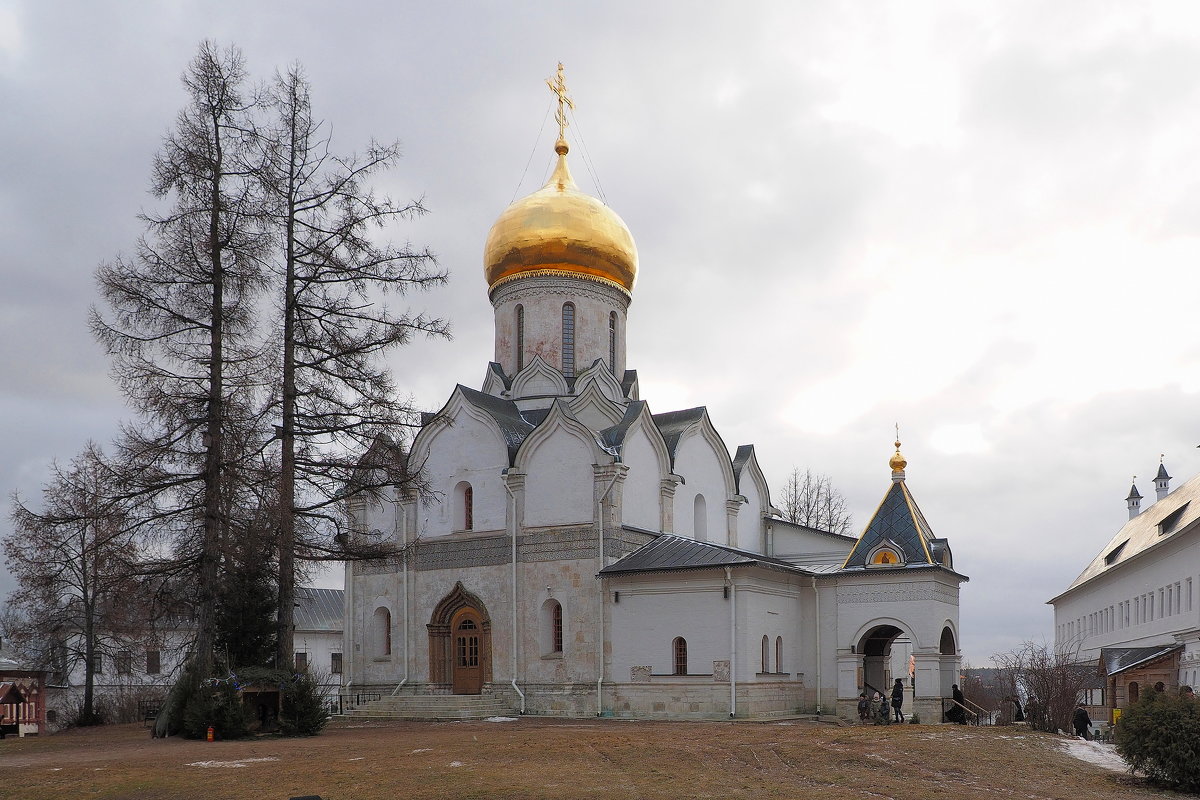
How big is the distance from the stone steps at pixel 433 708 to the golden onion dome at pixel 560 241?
1089 centimetres

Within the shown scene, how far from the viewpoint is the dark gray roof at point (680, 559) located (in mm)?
23578

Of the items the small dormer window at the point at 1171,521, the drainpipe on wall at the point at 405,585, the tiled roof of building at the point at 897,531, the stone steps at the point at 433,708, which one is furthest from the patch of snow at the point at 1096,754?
the small dormer window at the point at 1171,521

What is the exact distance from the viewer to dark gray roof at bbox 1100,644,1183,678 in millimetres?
29736

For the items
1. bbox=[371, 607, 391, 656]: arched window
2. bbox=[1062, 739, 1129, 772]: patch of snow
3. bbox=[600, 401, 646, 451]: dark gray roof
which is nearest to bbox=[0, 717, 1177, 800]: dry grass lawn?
bbox=[1062, 739, 1129, 772]: patch of snow

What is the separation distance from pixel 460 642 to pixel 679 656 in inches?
222

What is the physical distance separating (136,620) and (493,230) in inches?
538

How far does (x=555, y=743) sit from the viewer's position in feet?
52.7

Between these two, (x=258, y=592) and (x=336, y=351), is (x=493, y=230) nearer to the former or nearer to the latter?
(x=336, y=351)

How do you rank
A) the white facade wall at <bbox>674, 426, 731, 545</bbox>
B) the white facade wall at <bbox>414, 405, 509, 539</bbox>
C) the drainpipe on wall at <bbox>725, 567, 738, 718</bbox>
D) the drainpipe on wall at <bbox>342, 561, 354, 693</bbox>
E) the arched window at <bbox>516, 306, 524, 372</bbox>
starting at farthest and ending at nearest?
the arched window at <bbox>516, 306, 524, 372</bbox>, the white facade wall at <bbox>674, 426, 731, 545</bbox>, the drainpipe on wall at <bbox>342, 561, 354, 693</bbox>, the white facade wall at <bbox>414, 405, 509, 539</bbox>, the drainpipe on wall at <bbox>725, 567, 738, 718</bbox>

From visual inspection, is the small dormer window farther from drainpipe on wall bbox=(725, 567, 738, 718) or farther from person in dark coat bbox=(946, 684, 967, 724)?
drainpipe on wall bbox=(725, 567, 738, 718)

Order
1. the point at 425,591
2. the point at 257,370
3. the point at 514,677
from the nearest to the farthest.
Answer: the point at 257,370 → the point at 514,677 → the point at 425,591

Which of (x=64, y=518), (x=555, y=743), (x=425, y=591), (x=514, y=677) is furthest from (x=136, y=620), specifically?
(x=555, y=743)

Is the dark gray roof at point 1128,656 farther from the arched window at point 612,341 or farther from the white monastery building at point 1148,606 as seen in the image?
the arched window at point 612,341

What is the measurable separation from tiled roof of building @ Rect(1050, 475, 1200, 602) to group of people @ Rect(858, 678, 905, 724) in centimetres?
1143
